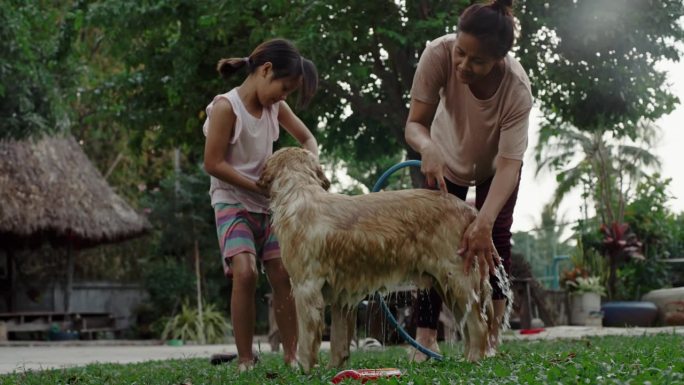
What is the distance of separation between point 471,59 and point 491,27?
8.0 inches

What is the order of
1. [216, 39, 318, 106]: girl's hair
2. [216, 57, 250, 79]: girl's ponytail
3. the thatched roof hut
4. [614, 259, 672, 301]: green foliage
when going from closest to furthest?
[216, 39, 318, 106]: girl's hair → [216, 57, 250, 79]: girl's ponytail → [614, 259, 672, 301]: green foliage → the thatched roof hut

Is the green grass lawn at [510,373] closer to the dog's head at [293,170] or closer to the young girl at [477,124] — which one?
the young girl at [477,124]

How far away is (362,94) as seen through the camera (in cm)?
1614

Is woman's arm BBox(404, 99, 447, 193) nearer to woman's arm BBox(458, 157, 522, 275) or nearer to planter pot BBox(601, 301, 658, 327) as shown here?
woman's arm BBox(458, 157, 522, 275)

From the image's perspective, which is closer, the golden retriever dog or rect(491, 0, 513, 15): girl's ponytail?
the golden retriever dog

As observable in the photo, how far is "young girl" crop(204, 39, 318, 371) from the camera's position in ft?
18.7

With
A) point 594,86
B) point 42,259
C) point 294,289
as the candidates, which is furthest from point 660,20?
point 42,259

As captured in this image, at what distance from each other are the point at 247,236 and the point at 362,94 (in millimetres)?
10604

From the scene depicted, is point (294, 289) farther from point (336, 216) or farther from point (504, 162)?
point (504, 162)

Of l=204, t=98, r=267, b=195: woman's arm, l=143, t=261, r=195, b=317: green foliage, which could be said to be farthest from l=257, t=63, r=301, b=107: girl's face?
l=143, t=261, r=195, b=317: green foliage

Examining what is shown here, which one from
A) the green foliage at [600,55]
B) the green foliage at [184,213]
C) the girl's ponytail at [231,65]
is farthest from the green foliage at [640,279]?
the girl's ponytail at [231,65]

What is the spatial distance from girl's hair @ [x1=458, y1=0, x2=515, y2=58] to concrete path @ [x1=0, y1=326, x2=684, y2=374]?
6.82 metres

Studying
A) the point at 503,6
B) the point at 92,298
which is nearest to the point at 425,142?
the point at 503,6

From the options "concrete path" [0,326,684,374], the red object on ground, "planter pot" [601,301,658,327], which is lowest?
"concrete path" [0,326,684,374]
